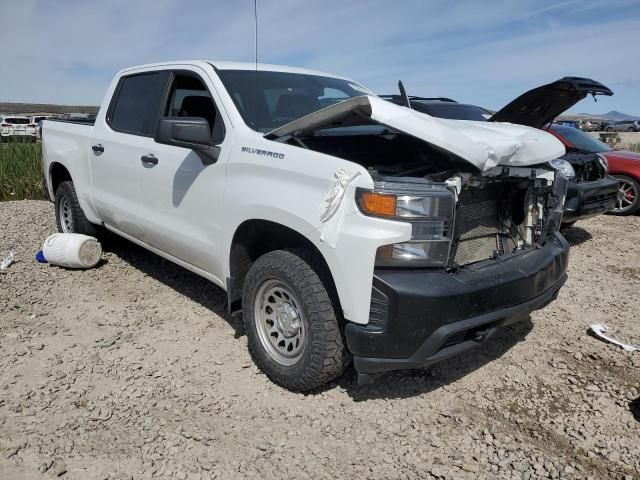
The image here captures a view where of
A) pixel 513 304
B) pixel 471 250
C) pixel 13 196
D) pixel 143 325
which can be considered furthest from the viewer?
pixel 13 196

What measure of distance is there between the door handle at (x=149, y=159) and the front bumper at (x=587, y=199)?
15.2 ft

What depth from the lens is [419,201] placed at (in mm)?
2609

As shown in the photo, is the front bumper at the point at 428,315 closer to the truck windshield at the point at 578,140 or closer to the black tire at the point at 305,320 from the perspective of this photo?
the black tire at the point at 305,320

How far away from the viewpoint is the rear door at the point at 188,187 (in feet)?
11.5

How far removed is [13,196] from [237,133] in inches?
316

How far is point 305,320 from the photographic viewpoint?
2.92 meters

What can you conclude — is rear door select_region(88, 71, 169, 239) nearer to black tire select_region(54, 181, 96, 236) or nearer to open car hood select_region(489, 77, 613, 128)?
black tire select_region(54, 181, 96, 236)

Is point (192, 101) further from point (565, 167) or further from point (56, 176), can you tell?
point (565, 167)

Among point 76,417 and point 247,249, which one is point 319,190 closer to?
point 247,249

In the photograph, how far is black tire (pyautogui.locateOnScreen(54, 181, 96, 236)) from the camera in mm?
5621

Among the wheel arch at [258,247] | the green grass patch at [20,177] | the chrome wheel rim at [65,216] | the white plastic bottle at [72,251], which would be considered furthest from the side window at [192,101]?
the green grass patch at [20,177]

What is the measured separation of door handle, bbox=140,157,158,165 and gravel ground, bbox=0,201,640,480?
4.01 ft

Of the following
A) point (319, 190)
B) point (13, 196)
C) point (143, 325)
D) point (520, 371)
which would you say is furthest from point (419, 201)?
point (13, 196)

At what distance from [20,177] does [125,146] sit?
6.54m
